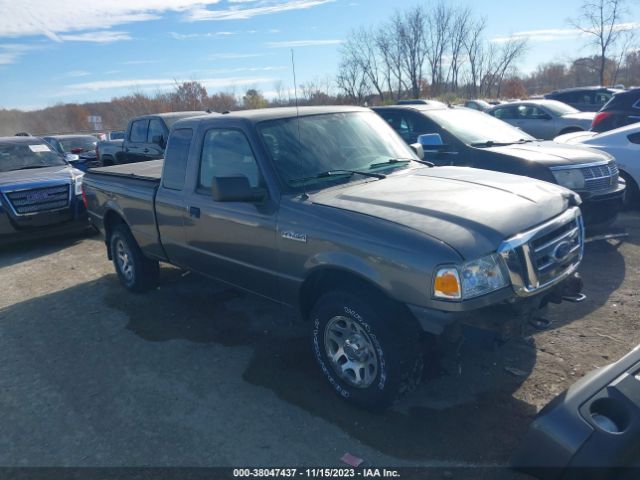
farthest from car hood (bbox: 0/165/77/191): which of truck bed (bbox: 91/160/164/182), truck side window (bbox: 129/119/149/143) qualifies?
truck side window (bbox: 129/119/149/143)

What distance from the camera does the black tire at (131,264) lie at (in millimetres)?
5793

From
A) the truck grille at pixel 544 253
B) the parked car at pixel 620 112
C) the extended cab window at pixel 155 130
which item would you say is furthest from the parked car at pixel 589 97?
the truck grille at pixel 544 253

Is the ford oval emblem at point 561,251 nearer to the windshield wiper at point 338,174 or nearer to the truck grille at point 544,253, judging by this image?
the truck grille at point 544,253

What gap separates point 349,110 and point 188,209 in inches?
69.0

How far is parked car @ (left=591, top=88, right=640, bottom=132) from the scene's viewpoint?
9.60 metres

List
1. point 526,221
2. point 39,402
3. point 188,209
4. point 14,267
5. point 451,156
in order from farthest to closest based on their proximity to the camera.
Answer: point 14,267, point 451,156, point 188,209, point 39,402, point 526,221

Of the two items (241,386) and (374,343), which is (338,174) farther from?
(241,386)

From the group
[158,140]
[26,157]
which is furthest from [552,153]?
[26,157]

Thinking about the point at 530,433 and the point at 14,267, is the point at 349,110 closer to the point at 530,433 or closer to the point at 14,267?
the point at 530,433

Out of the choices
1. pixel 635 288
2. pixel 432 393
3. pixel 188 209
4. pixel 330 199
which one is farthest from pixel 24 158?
pixel 635 288

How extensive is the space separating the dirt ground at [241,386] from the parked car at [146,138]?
6321 millimetres

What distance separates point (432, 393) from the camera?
3.56 m

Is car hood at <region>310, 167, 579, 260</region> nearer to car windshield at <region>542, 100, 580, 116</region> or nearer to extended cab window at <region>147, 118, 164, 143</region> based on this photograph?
extended cab window at <region>147, 118, 164, 143</region>

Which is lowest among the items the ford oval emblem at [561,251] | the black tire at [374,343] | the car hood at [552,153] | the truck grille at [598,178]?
the black tire at [374,343]
